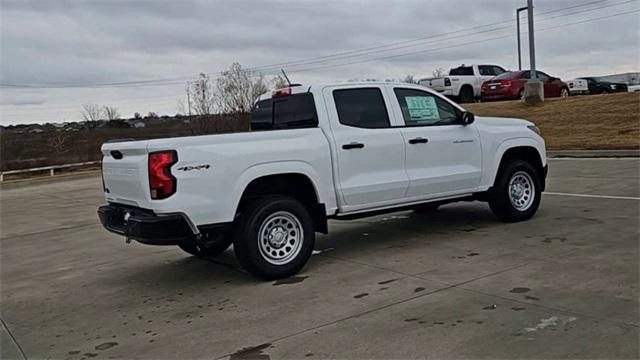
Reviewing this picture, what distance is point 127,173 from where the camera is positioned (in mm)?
5965

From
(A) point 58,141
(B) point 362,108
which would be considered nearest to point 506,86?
(B) point 362,108

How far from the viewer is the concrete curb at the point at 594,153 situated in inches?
621

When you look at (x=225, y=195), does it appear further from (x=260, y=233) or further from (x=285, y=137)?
(x=285, y=137)

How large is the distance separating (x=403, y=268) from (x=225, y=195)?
1966 mm

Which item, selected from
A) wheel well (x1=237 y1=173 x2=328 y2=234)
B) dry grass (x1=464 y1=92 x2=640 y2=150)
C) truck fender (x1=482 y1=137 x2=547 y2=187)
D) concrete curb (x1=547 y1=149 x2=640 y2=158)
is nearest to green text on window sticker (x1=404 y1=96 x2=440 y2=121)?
truck fender (x1=482 y1=137 x2=547 y2=187)

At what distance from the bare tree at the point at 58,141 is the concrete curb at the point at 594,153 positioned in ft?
110

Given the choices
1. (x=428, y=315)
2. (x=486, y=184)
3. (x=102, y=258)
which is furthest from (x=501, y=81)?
(x=428, y=315)

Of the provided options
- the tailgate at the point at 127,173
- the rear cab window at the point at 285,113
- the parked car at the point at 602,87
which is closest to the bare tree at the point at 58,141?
the parked car at the point at 602,87

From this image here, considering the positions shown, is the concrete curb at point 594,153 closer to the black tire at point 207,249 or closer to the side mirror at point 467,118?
the side mirror at point 467,118

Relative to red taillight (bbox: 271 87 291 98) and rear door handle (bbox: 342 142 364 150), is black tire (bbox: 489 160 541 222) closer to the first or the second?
rear door handle (bbox: 342 142 364 150)

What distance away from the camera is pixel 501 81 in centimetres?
2689

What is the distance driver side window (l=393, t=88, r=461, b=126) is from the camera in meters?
7.37

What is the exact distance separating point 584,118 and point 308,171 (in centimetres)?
1839

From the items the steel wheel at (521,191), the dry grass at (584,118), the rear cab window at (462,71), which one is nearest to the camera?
the steel wheel at (521,191)
